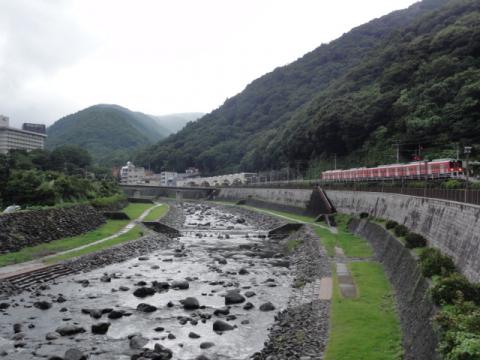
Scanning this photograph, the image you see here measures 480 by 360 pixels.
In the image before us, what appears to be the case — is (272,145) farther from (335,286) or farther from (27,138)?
(335,286)

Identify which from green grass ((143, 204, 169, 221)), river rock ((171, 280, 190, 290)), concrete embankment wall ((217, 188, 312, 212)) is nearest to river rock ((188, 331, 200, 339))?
river rock ((171, 280, 190, 290))

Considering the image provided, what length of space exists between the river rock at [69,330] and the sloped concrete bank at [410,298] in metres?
14.1

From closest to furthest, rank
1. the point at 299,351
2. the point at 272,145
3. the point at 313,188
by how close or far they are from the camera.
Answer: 1. the point at 299,351
2. the point at 313,188
3. the point at 272,145

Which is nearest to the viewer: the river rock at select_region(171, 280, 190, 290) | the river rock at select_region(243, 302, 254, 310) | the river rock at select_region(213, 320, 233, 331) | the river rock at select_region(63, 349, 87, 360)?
the river rock at select_region(63, 349, 87, 360)

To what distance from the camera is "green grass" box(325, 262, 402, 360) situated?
627 inches

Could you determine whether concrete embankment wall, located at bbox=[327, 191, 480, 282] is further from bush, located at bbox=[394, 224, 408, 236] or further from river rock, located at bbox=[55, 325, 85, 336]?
river rock, located at bbox=[55, 325, 85, 336]

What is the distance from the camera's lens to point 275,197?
322 ft

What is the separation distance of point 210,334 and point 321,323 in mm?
5063

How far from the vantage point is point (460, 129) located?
218 feet

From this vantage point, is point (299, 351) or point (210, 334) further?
point (210, 334)

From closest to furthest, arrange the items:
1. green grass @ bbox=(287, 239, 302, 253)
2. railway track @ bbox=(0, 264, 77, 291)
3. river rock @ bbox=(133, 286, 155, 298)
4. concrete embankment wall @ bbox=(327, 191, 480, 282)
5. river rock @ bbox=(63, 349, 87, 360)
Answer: river rock @ bbox=(63, 349, 87, 360) < concrete embankment wall @ bbox=(327, 191, 480, 282) < river rock @ bbox=(133, 286, 155, 298) < railway track @ bbox=(0, 264, 77, 291) < green grass @ bbox=(287, 239, 302, 253)

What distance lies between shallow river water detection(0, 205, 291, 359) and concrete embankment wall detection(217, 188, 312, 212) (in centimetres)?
3651

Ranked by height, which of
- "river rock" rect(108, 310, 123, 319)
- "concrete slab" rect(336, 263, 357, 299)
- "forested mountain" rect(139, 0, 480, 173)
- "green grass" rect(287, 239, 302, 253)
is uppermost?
"forested mountain" rect(139, 0, 480, 173)

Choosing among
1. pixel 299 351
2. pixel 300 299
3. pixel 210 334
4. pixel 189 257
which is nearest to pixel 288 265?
pixel 189 257
